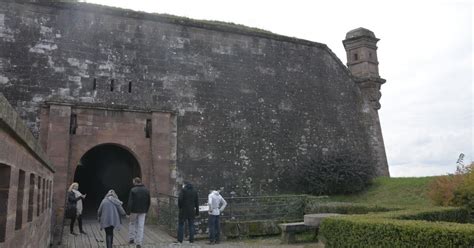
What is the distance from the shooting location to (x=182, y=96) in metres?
15.2

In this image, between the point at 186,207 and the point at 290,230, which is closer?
the point at 186,207

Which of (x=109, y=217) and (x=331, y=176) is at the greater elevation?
(x=331, y=176)

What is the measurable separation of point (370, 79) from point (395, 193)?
6.29 metres

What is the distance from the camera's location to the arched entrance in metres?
17.8

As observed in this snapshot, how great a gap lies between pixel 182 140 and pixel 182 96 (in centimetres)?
168

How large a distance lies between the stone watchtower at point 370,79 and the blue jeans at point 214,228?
37.1 ft

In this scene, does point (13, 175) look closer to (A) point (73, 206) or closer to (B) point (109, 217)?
(B) point (109, 217)

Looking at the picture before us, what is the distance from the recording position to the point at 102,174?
64.1 feet

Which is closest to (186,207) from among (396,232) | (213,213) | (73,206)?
(213,213)

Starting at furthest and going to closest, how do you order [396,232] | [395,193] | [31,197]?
[395,193], [396,232], [31,197]

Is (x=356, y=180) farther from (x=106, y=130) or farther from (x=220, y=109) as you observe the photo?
(x=106, y=130)

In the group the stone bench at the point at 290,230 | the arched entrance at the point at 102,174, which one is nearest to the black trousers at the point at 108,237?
the stone bench at the point at 290,230

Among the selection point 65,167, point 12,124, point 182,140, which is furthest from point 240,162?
point 12,124

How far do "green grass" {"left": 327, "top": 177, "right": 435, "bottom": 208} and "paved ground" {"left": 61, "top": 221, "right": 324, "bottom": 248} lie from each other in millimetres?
5128
